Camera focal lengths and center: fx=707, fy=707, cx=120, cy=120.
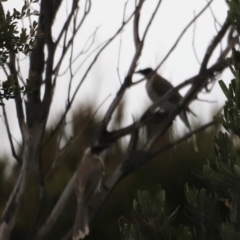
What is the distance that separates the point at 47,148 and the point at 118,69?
373 centimetres

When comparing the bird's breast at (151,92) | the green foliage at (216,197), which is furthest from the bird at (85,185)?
the green foliage at (216,197)

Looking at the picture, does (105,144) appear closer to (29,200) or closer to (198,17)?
(198,17)

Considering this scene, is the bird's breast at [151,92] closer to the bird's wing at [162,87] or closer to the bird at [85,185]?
the bird's wing at [162,87]

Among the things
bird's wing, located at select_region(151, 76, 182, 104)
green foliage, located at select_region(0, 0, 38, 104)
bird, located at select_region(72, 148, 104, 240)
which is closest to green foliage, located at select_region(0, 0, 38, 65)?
green foliage, located at select_region(0, 0, 38, 104)

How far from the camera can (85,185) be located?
20.5ft

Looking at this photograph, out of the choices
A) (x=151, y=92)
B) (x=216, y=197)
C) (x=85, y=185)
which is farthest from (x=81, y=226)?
(x=151, y=92)

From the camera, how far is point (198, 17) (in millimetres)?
5477

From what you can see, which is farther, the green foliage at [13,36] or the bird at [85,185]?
the bird at [85,185]

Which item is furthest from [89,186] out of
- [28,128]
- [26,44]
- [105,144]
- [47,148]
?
[26,44]

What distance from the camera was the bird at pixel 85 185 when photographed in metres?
5.54

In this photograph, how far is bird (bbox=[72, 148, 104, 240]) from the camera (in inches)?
218

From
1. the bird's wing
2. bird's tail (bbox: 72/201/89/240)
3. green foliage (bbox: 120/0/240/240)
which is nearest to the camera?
green foliage (bbox: 120/0/240/240)

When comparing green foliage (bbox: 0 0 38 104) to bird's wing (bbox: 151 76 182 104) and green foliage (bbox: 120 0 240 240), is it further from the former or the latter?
bird's wing (bbox: 151 76 182 104)

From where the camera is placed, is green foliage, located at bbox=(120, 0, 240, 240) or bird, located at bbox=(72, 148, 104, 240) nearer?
green foliage, located at bbox=(120, 0, 240, 240)
